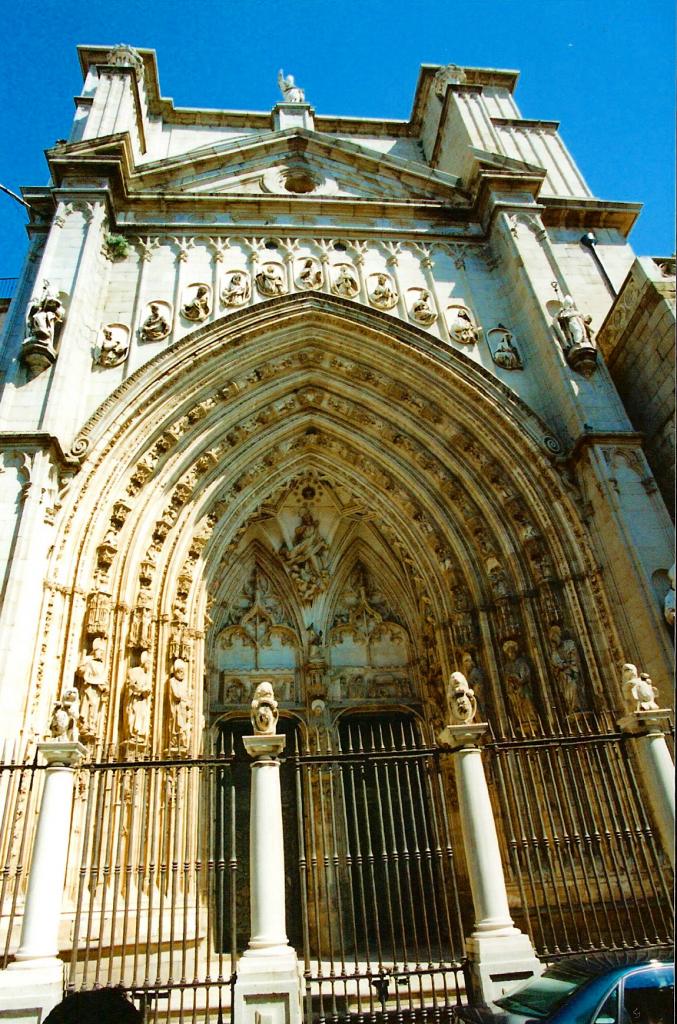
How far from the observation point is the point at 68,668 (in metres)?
7.83

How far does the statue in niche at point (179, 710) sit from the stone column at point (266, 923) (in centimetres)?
275

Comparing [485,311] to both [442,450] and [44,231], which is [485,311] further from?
[44,231]

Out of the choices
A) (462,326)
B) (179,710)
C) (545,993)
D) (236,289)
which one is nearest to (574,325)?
(462,326)

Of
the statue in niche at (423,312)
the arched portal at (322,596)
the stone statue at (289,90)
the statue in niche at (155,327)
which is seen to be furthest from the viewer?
the stone statue at (289,90)

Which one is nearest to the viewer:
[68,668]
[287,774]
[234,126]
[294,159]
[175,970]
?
[175,970]

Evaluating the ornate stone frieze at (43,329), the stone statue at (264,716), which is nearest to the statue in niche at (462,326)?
the ornate stone frieze at (43,329)

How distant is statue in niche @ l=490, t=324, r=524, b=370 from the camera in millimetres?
11039

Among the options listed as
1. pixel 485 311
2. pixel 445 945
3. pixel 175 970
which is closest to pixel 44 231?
pixel 485 311

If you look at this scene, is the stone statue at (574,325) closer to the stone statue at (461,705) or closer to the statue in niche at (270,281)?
the statue in niche at (270,281)

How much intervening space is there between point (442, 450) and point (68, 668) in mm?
6316

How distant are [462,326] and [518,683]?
602 centimetres

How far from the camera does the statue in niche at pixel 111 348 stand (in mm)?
10281

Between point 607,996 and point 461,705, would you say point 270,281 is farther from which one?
point 607,996

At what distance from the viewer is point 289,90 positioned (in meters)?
17.5
